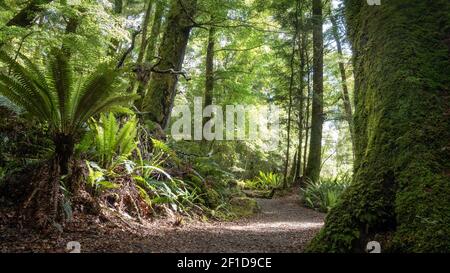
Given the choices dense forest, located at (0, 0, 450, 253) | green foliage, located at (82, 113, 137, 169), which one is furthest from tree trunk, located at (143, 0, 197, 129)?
green foliage, located at (82, 113, 137, 169)

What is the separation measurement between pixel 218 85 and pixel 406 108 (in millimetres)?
11873

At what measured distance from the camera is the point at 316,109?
11.5 metres

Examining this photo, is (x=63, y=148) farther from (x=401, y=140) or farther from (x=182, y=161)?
(x=401, y=140)

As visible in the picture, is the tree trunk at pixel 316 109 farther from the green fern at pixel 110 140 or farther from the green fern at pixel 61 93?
the green fern at pixel 61 93

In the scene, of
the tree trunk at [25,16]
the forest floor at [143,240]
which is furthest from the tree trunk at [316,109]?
the tree trunk at [25,16]

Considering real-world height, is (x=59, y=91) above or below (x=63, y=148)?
above

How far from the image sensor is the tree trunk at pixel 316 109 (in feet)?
36.0

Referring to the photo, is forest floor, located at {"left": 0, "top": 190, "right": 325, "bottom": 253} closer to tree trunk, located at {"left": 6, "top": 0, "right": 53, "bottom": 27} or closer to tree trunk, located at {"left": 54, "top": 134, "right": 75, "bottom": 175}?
tree trunk, located at {"left": 54, "top": 134, "right": 75, "bottom": 175}

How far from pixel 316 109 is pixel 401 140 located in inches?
367

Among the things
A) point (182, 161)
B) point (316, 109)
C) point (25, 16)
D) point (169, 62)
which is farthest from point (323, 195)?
point (25, 16)

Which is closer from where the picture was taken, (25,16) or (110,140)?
(110,140)

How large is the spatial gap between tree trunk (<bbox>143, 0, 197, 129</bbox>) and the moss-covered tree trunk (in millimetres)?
4877

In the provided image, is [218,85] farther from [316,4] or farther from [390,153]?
[390,153]

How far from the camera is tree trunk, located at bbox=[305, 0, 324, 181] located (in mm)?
10961
